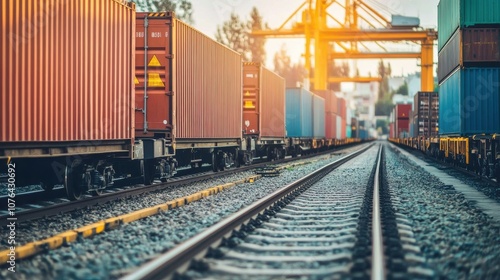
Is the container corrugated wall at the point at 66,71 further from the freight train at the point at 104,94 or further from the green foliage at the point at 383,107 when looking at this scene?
the green foliage at the point at 383,107

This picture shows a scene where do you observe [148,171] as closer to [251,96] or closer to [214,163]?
[214,163]

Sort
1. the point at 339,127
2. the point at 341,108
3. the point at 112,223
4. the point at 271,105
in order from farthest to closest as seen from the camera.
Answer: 1. the point at 341,108
2. the point at 339,127
3. the point at 271,105
4. the point at 112,223

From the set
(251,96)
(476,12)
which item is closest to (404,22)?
(251,96)

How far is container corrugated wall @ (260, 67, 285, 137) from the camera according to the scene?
2248 cm

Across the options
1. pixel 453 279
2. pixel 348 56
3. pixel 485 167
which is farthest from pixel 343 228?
pixel 348 56

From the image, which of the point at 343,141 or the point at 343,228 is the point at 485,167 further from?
the point at 343,141

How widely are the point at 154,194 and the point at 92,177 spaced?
133cm

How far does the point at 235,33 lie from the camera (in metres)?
81.9

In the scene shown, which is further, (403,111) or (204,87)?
(403,111)

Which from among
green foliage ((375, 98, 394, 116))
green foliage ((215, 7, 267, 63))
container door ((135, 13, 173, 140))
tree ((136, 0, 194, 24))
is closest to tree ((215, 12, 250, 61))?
green foliage ((215, 7, 267, 63))

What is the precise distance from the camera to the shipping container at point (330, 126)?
45.3 metres

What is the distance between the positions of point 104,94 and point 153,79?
2908 mm

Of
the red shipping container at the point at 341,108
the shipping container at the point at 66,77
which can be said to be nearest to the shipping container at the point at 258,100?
the shipping container at the point at 66,77

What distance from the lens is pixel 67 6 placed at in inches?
340
